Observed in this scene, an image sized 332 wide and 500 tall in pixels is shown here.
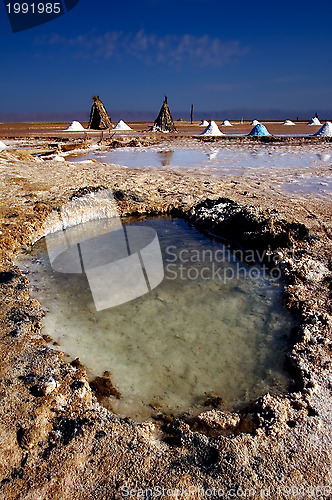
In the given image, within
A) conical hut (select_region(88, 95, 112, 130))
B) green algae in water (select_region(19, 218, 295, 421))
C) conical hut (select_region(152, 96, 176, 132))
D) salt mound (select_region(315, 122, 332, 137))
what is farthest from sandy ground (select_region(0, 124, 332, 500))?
conical hut (select_region(88, 95, 112, 130))

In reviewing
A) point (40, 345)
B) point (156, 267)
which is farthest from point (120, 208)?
point (40, 345)

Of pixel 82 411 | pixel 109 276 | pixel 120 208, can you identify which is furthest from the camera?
pixel 120 208

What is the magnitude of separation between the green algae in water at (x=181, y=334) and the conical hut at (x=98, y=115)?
76.4 ft

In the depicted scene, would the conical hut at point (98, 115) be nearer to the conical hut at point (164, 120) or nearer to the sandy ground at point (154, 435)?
the conical hut at point (164, 120)

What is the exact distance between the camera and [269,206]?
5168 millimetres

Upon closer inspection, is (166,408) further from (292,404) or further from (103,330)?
(103,330)

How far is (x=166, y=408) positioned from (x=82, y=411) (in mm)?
498

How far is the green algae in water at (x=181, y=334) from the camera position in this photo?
7.24ft

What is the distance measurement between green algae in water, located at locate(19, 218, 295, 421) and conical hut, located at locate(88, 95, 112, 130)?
23290mm

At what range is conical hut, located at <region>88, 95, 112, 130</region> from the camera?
24.6 metres

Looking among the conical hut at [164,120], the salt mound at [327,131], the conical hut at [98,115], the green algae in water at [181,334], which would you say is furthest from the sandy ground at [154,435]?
the conical hut at [98,115]

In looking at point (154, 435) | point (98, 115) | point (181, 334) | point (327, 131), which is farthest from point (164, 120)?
point (154, 435)

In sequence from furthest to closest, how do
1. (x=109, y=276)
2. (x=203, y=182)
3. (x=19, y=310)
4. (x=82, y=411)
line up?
(x=203, y=182) → (x=109, y=276) → (x=19, y=310) → (x=82, y=411)

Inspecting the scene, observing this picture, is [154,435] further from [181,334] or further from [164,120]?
[164,120]
